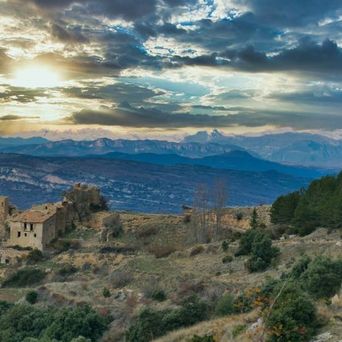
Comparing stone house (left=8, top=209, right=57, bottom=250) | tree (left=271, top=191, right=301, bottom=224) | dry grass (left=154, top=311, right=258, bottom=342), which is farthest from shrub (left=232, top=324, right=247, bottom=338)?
stone house (left=8, top=209, right=57, bottom=250)

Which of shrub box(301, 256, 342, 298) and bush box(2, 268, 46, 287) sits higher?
shrub box(301, 256, 342, 298)

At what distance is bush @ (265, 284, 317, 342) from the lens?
17656mm

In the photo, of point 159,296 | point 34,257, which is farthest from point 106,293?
point 34,257

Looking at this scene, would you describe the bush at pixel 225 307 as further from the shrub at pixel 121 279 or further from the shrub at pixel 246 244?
the shrub at pixel 246 244

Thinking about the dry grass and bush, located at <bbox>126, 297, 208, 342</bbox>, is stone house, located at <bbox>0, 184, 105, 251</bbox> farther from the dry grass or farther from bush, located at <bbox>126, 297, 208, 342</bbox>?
the dry grass

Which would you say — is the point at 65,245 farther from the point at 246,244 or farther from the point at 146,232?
the point at 246,244

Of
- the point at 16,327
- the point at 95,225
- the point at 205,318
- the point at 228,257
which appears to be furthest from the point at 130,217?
the point at 205,318

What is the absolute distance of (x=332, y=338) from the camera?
1744cm

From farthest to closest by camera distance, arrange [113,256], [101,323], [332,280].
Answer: [113,256] < [101,323] < [332,280]

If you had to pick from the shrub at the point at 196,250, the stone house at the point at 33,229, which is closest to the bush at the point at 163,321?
the shrub at the point at 196,250

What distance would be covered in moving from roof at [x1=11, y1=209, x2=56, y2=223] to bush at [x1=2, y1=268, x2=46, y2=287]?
40.5 ft

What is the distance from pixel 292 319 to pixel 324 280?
308 inches

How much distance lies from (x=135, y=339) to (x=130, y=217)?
54.3m

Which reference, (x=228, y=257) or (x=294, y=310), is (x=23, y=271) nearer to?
(x=228, y=257)
